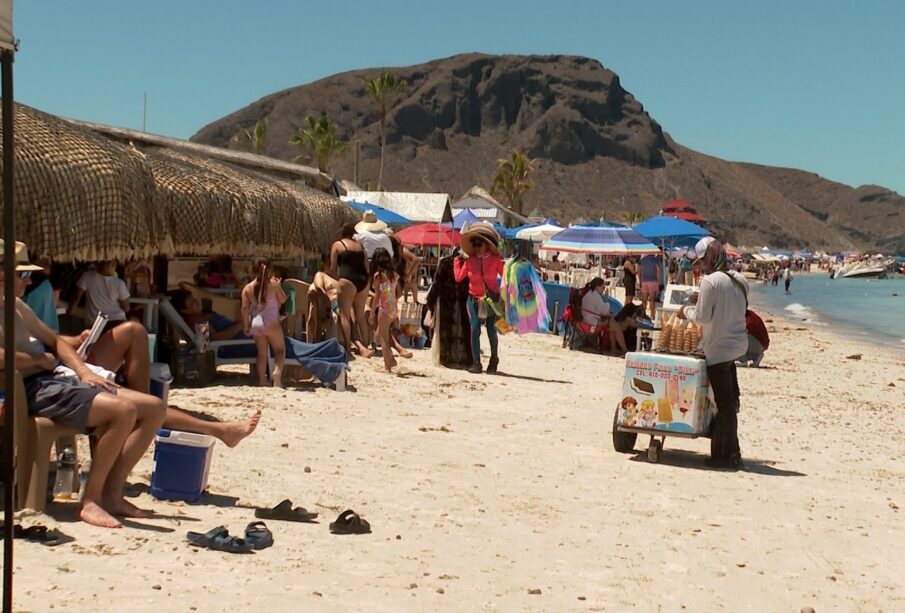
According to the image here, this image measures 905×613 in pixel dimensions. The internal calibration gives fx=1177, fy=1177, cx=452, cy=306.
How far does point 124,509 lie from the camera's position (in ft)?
17.5

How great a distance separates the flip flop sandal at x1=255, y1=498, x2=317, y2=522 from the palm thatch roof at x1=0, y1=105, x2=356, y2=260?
7.81 feet

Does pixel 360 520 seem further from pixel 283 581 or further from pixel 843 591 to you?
pixel 843 591

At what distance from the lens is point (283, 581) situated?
→ 4.67 m

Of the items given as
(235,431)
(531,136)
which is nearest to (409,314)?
(235,431)

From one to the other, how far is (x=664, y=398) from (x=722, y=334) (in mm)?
581

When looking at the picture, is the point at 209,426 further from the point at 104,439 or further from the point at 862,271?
the point at 862,271

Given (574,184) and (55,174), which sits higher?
(574,184)

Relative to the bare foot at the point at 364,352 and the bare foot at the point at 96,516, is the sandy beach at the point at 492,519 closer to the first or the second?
the bare foot at the point at 96,516

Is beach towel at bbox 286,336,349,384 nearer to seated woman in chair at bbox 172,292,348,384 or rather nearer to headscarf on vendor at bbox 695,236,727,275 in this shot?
seated woman in chair at bbox 172,292,348,384

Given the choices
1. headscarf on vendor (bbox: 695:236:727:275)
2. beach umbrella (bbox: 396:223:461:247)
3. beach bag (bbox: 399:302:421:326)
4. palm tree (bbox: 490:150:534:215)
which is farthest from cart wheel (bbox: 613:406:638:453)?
palm tree (bbox: 490:150:534:215)

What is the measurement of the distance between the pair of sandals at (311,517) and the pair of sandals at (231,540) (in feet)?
1.44

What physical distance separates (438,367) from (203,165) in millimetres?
3452

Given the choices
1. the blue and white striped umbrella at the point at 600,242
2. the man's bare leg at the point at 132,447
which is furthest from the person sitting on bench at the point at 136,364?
the blue and white striped umbrella at the point at 600,242

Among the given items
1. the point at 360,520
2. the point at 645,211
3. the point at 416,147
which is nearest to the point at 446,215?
the point at 360,520
